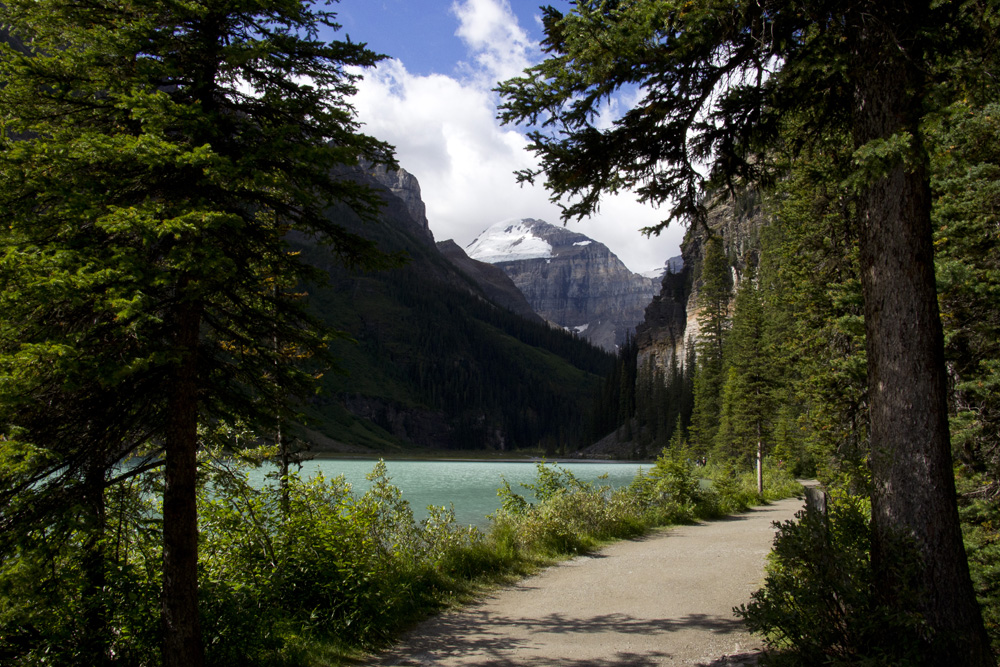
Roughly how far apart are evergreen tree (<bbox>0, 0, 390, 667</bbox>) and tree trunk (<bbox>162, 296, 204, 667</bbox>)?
0.5 inches

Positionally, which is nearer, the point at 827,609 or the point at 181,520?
the point at 827,609

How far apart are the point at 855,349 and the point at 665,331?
127665mm

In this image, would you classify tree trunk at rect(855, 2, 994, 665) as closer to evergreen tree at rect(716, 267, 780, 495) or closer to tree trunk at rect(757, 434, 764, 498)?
tree trunk at rect(757, 434, 764, 498)

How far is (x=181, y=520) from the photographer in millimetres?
5695

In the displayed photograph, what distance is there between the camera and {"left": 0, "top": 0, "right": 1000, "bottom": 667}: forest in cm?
469

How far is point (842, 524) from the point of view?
5484 millimetres

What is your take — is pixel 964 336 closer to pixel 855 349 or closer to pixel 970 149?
pixel 970 149

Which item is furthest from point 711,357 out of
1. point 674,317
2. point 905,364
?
point 674,317

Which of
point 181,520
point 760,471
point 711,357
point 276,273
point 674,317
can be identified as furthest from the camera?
point 674,317

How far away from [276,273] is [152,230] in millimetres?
1903

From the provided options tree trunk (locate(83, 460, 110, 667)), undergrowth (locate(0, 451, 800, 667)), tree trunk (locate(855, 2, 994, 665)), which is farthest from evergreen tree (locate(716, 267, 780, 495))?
tree trunk (locate(83, 460, 110, 667))

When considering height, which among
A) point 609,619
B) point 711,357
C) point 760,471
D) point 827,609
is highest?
point 711,357

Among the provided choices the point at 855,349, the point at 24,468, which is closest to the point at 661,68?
the point at 24,468

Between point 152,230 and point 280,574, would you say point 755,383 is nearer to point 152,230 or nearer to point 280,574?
point 280,574
